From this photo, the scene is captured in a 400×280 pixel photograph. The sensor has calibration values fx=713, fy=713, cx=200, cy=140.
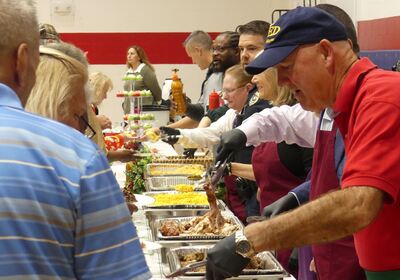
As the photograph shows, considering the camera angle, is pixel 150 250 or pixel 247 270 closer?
pixel 247 270

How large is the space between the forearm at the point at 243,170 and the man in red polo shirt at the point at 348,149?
5.01 ft

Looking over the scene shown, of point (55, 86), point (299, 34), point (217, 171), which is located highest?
point (299, 34)

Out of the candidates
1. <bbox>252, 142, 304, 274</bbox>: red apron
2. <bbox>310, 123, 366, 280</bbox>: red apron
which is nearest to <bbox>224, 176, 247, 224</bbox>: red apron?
<bbox>252, 142, 304, 274</bbox>: red apron

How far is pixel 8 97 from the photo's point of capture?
110cm

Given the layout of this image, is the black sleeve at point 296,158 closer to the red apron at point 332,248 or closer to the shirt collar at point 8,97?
the red apron at point 332,248

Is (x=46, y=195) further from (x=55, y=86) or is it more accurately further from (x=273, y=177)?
(x=273, y=177)

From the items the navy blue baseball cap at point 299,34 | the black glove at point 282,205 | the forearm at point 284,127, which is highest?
the navy blue baseball cap at point 299,34

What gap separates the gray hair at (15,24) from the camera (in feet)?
3.54

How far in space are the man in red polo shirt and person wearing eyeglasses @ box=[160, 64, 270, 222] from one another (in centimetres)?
159

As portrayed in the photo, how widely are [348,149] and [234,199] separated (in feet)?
7.29

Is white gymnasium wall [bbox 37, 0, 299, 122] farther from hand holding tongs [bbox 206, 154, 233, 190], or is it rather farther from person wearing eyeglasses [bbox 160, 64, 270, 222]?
hand holding tongs [bbox 206, 154, 233, 190]

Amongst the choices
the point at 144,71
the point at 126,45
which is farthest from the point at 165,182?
the point at 126,45

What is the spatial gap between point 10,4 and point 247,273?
1.26 meters

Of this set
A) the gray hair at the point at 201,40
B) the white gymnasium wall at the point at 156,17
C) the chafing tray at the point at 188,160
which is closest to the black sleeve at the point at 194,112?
the gray hair at the point at 201,40
